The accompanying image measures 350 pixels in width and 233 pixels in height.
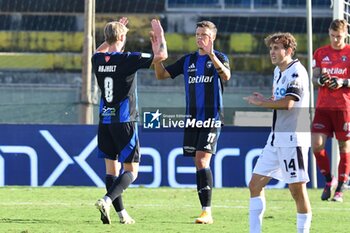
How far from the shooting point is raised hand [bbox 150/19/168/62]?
8992mm

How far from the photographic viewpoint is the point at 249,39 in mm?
24500

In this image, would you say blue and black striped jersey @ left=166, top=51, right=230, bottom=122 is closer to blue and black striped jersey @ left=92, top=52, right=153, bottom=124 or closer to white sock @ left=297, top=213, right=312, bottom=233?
blue and black striped jersey @ left=92, top=52, right=153, bottom=124

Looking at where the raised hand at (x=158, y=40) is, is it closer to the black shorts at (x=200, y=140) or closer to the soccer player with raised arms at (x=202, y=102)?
the soccer player with raised arms at (x=202, y=102)

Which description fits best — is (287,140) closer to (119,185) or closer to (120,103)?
(119,185)

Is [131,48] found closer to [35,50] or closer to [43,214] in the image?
[35,50]

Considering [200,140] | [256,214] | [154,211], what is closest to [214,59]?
[200,140]

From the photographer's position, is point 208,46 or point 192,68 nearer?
point 208,46

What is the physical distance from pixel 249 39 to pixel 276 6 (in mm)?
1143

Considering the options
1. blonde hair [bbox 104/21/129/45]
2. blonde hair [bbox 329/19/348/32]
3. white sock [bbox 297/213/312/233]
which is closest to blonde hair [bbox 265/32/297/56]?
white sock [bbox 297/213/312/233]

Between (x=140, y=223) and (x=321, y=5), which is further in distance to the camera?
(x=321, y=5)

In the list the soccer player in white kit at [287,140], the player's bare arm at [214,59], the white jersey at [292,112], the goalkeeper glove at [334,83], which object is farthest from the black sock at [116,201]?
the goalkeeper glove at [334,83]

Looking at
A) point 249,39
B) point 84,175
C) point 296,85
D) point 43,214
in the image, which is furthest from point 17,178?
point 249,39

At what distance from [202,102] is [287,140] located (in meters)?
2.34

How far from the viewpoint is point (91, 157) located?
13.8 m
